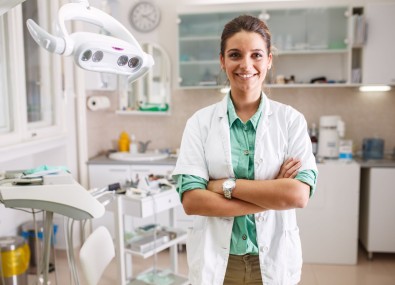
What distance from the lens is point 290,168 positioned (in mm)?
1338

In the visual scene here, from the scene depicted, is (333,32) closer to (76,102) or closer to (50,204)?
(76,102)

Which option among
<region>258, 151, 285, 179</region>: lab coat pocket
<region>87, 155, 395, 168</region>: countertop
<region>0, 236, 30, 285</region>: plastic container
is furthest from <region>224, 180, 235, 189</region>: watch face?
<region>87, 155, 395, 168</region>: countertop

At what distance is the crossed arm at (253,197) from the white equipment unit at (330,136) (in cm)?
223

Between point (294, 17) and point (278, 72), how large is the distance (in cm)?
50

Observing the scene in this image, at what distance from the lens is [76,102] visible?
3.55 meters

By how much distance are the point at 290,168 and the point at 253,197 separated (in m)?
0.17

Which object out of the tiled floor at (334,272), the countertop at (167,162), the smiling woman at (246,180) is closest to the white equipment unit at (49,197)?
the smiling woman at (246,180)

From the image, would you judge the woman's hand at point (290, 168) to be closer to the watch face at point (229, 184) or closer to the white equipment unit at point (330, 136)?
the watch face at point (229, 184)

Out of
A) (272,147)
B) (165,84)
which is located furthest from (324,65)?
(272,147)

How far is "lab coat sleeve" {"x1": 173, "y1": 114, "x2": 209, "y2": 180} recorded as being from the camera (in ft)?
4.44

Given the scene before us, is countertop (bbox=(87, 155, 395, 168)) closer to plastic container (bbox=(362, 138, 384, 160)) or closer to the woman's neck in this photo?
plastic container (bbox=(362, 138, 384, 160))

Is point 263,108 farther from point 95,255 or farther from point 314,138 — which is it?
point 314,138

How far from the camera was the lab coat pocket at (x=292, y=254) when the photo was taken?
4.34ft

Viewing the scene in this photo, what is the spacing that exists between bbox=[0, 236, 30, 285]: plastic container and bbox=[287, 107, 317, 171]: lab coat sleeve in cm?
219
